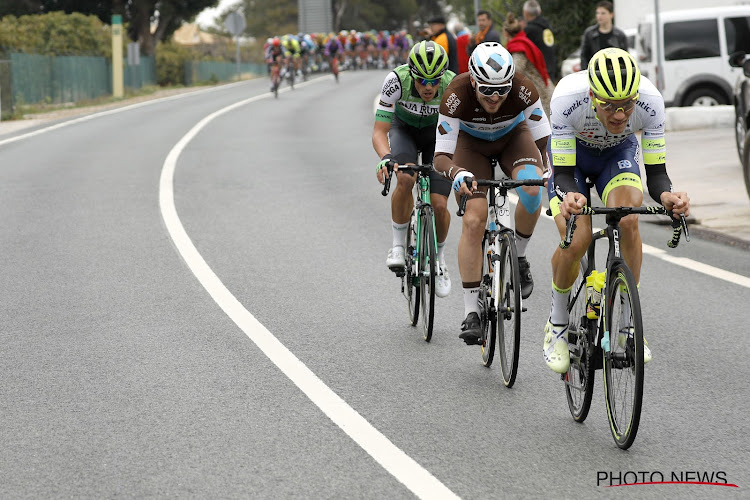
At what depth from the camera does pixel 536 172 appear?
7.07m

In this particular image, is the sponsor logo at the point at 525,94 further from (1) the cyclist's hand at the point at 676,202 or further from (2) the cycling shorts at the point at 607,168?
(1) the cyclist's hand at the point at 676,202

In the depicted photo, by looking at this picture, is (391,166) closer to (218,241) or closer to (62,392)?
(62,392)

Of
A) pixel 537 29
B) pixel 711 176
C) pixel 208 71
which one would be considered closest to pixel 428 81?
pixel 711 176

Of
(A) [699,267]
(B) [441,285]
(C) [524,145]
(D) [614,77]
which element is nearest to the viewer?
(D) [614,77]

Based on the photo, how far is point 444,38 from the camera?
16.7 meters

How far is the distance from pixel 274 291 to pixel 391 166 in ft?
7.12

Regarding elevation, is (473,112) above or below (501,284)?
above

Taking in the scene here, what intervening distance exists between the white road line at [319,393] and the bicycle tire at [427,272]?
924 millimetres

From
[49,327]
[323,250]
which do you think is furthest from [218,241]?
[49,327]

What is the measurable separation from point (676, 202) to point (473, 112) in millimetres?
1975

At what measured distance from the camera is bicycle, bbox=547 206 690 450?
16.5 feet

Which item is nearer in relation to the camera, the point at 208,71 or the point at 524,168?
the point at 524,168

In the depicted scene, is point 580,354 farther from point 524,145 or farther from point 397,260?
point 397,260

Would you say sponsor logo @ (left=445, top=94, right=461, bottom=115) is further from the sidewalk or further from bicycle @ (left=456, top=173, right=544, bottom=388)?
the sidewalk
